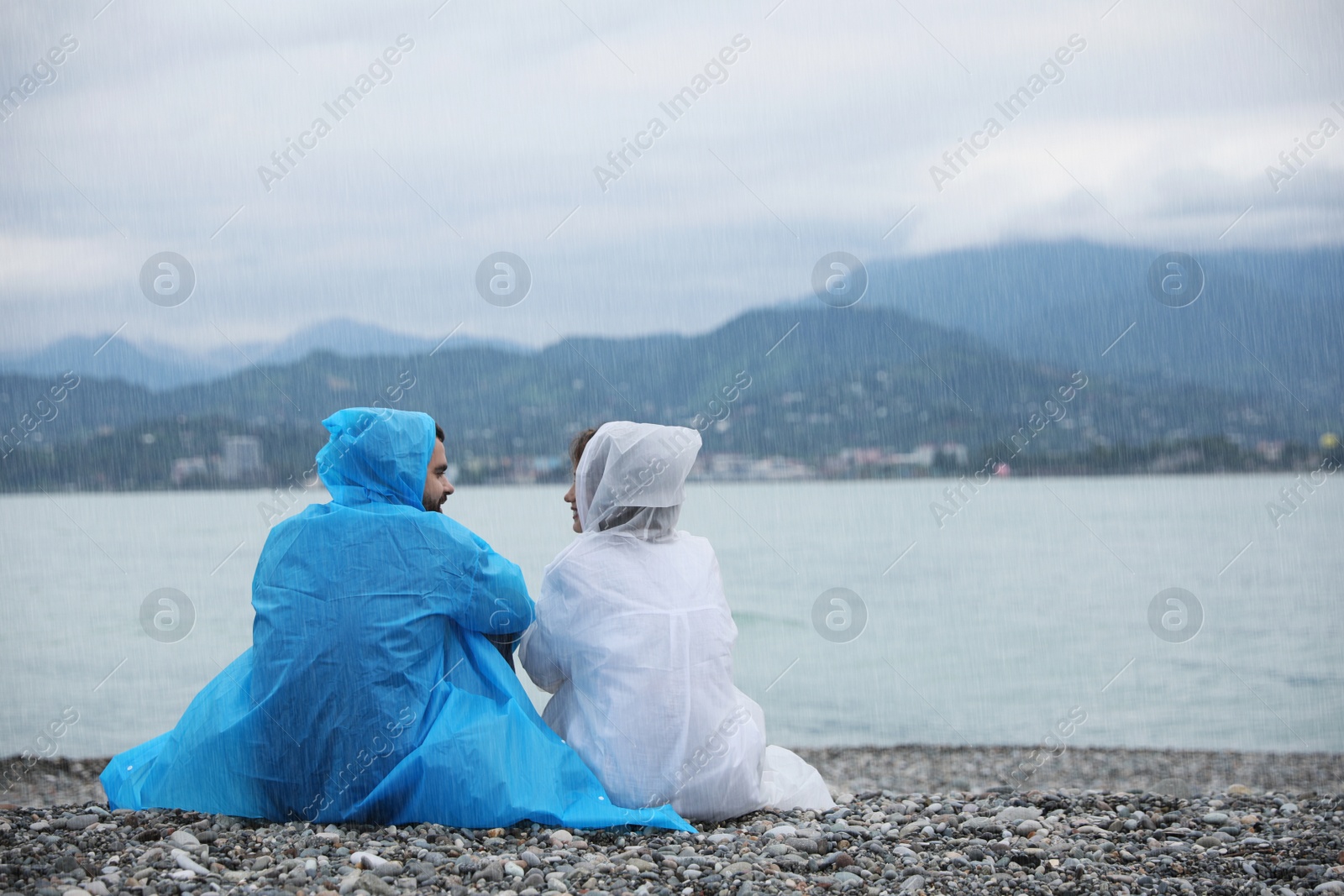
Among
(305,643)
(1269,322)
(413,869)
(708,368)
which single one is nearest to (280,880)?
(413,869)

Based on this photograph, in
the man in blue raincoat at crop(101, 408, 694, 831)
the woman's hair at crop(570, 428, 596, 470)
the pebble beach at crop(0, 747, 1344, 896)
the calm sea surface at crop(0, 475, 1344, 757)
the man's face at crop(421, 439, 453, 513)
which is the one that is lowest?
the calm sea surface at crop(0, 475, 1344, 757)

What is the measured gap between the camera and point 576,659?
4.46 m

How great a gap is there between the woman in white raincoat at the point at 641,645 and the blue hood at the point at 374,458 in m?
0.66

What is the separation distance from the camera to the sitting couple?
413cm

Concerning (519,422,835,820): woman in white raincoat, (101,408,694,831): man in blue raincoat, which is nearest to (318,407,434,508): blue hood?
(101,408,694,831): man in blue raincoat

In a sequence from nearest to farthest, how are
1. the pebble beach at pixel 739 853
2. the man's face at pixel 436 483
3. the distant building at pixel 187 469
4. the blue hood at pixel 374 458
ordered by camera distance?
the pebble beach at pixel 739 853
the blue hood at pixel 374 458
the man's face at pixel 436 483
the distant building at pixel 187 469

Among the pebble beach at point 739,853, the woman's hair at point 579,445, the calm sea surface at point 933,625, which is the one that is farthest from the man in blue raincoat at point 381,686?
the calm sea surface at point 933,625

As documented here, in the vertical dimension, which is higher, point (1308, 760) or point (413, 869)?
point (413, 869)

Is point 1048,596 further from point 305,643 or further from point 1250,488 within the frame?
point 1250,488

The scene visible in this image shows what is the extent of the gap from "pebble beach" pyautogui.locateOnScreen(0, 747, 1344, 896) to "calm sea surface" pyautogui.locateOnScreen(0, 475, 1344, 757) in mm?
8148

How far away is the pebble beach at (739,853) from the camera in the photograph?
11.6ft

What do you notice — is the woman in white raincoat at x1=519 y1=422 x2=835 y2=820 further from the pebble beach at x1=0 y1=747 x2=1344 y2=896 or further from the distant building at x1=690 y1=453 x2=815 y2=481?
the distant building at x1=690 y1=453 x2=815 y2=481

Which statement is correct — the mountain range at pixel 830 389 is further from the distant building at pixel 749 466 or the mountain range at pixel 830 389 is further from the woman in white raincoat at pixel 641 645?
the woman in white raincoat at pixel 641 645

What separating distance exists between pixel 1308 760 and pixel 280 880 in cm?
1068
